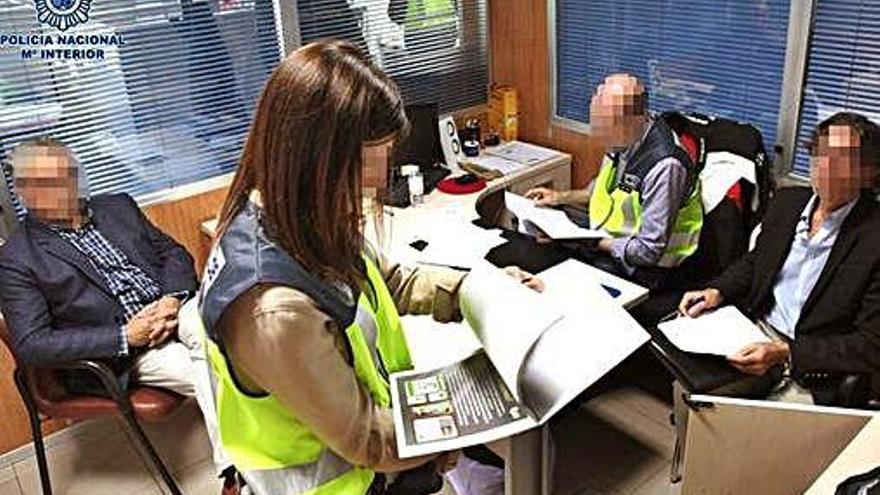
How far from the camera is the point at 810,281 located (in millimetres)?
1951

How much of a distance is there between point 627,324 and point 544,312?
175 mm

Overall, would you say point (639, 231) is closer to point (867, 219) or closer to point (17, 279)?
point (867, 219)

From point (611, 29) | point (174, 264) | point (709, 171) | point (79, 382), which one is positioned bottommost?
point (79, 382)

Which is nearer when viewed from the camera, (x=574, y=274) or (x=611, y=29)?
(x=574, y=274)

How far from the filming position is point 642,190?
7.68 ft

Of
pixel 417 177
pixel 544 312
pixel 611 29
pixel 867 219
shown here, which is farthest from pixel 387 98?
pixel 611 29

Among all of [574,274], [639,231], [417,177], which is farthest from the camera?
[417,177]

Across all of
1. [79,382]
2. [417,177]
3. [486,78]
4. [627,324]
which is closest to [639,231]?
[417,177]

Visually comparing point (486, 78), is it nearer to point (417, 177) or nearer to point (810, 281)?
point (417, 177)

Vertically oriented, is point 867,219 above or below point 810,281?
above

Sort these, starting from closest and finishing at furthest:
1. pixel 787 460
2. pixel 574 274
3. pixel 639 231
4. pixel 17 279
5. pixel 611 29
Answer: pixel 787 460 → pixel 574 274 → pixel 17 279 → pixel 639 231 → pixel 611 29

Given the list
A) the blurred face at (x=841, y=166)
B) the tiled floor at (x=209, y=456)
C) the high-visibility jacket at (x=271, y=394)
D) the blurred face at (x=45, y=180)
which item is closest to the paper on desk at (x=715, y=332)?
the blurred face at (x=841, y=166)

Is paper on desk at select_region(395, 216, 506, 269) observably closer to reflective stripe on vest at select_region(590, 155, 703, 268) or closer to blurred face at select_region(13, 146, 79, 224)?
reflective stripe on vest at select_region(590, 155, 703, 268)

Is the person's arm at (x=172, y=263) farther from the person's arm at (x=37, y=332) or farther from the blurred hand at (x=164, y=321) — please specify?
the person's arm at (x=37, y=332)
